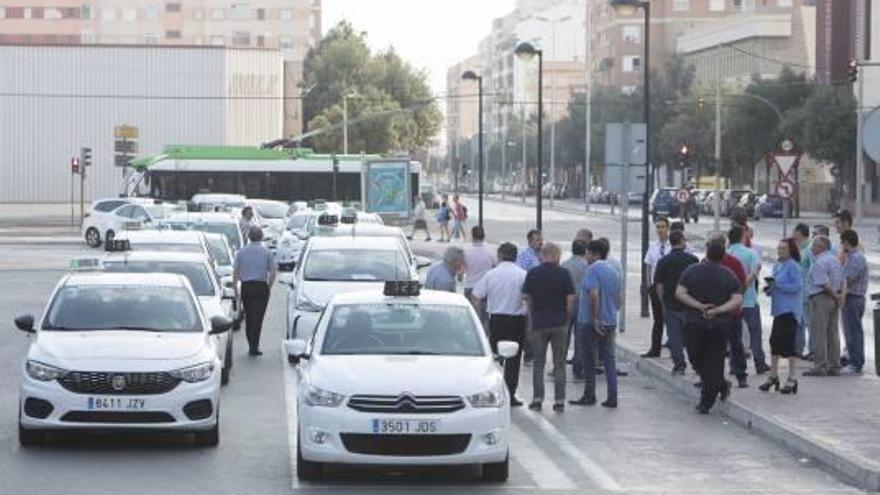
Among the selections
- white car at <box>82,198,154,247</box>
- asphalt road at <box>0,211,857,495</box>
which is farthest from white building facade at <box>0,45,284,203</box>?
asphalt road at <box>0,211,857,495</box>

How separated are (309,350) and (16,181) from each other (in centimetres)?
8881

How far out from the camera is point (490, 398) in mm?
13711

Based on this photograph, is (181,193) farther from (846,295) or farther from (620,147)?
(846,295)

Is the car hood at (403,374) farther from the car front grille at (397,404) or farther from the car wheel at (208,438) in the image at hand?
the car wheel at (208,438)

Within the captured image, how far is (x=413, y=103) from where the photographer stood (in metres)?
114

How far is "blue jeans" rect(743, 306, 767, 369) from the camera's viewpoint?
70.3 feet

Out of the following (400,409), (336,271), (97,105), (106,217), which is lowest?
(106,217)

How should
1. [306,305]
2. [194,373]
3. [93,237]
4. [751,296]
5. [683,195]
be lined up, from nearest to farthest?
[194,373] → [751,296] → [306,305] → [93,237] → [683,195]

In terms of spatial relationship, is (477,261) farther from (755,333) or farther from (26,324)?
(26,324)

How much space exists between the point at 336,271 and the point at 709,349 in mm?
7289

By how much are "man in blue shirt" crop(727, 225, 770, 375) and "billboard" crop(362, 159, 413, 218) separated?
4650cm

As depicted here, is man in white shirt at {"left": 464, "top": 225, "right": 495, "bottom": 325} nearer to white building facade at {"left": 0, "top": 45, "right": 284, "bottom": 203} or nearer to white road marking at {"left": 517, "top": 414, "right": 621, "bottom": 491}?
white road marking at {"left": 517, "top": 414, "right": 621, "bottom": 491}

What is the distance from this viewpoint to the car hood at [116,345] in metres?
15.1

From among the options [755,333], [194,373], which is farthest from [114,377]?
[755,333]
